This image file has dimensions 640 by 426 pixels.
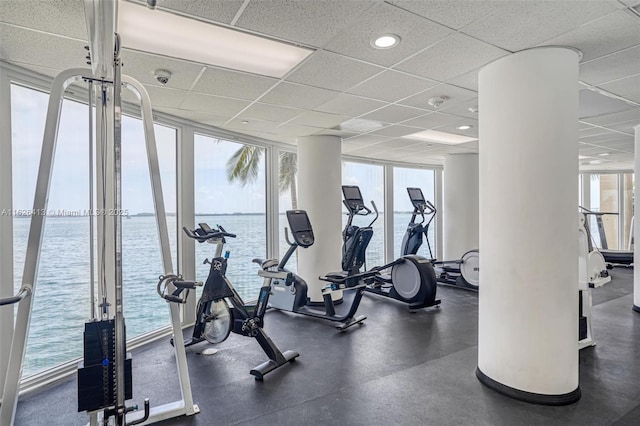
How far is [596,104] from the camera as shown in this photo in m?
4.06

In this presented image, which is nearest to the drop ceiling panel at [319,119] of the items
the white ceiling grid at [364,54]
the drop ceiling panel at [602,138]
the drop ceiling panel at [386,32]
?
the white ceiling grid at [364,54]

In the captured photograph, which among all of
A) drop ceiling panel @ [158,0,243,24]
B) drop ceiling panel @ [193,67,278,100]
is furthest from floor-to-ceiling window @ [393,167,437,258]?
drop ceiling panel @ [158,0,243,24]

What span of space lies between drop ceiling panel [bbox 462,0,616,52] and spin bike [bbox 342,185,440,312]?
10.2 ft

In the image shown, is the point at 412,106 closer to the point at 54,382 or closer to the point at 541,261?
the point at 541,261

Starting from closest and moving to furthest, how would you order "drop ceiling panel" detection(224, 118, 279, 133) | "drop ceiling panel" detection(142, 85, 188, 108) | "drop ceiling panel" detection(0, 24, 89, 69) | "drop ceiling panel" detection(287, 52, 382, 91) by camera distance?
"drop ceiling panel" detection(0, 24, 89, 69) → "drop ceiling panel" detection(287, 52, 382, 91) → "drop ceiling panel" detection(142, 85, 188, 108) → "drop ceiling panel" detection(224, 118, 279, 133)

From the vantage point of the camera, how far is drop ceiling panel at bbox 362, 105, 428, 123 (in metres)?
4.17

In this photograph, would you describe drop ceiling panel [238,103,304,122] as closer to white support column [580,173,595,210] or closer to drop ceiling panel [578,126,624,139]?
drop ceiling panel [578,126,624,139]

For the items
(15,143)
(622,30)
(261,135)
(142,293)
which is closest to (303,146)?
(261,135)

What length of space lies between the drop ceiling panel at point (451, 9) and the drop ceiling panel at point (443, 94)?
1.24 meters

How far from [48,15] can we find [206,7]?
0.93m

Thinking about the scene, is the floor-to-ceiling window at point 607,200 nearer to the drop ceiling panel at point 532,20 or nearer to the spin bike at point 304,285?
the spin bike at point 304,285

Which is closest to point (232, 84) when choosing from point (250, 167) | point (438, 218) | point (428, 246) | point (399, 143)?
point (250, 167)

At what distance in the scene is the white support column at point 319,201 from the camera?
5582mm

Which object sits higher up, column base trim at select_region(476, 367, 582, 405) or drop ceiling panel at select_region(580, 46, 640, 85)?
drop ceiling panel at select_region(580, 46, 640, 85)
